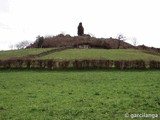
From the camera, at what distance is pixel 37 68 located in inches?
1999

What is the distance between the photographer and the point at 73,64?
165 feet

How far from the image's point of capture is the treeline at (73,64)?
5019cm

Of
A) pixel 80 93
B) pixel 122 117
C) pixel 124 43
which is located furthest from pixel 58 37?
pixel 122 117

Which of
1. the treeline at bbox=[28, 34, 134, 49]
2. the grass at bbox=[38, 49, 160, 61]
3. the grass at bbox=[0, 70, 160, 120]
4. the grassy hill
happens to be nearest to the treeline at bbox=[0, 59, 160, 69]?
the grassy hill

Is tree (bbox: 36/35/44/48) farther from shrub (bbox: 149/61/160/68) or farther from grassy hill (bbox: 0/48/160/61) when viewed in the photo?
shrub (bbox: 149/61/160/68)

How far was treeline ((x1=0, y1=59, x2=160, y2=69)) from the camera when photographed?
50.2 meters

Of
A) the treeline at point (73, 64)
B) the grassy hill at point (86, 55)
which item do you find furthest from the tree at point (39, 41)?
the treeline at point (73, 64)

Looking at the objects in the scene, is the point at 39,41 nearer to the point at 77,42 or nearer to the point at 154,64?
the point at 77,42

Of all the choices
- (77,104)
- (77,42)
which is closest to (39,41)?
(77,42)

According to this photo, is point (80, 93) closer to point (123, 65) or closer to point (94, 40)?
point (123, 65)

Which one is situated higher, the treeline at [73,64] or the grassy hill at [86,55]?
the grassy hill at [86,55]

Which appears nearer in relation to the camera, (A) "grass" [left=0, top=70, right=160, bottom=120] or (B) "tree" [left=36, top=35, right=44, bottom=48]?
(A) "grass" [left=0, top=70, right=160, bottom=120]

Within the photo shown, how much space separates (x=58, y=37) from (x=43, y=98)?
332 feet

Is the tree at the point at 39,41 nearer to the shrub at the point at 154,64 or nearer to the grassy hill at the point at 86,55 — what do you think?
the grassy hill at the point at 86,55
